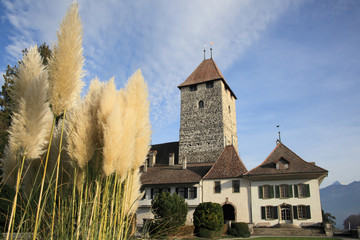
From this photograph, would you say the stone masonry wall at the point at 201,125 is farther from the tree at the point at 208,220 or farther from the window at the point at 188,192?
the tree at the point at 208,220

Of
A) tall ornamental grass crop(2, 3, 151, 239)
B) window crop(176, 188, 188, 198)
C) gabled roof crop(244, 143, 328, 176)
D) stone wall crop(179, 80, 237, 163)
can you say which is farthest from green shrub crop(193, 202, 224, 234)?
tall ornamental grass crop(2, 3, 151, 239)

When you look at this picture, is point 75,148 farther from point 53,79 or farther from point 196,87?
point 196,87

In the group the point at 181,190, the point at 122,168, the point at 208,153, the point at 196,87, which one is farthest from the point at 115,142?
the point at 196,87

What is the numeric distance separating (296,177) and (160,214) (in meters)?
9.33

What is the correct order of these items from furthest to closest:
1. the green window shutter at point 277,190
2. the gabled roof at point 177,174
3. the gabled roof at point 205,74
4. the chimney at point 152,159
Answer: the gabled roof at point 205,74 < the chimney at point 152,159 < the gabled roof at point 177,174 < the green window shutter at point 277,190

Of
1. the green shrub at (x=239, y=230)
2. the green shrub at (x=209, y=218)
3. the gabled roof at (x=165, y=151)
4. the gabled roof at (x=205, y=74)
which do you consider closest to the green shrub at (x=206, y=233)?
the green shrub at (x=209, y=218)

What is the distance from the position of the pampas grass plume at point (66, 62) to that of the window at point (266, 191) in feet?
61.1

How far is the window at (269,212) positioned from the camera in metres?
18.2

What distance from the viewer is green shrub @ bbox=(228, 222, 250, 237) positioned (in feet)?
51.4

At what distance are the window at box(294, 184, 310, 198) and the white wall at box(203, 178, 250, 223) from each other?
3.21 metres

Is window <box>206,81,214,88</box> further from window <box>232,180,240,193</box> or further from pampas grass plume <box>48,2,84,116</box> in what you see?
pampas grass plume <box>48,2,84,116</box>

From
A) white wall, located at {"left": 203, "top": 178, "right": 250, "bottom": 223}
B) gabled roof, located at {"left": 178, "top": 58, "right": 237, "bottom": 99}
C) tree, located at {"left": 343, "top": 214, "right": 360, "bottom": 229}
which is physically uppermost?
gabled roof, located at {"left": 178, "top": 58, "right": 237, "bottom": 99}

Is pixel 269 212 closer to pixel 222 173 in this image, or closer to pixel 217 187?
pixel 217 187

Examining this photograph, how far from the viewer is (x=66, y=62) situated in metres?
2.02
